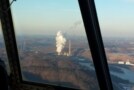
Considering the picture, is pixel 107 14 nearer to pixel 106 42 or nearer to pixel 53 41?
pixel 106 42

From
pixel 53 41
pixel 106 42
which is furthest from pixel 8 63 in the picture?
pixel 106 42

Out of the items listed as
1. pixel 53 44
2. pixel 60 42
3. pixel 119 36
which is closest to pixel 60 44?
pixel 60 42

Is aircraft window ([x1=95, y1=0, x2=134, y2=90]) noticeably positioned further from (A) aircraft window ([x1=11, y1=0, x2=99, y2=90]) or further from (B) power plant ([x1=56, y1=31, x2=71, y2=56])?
(B) power plant ([x1=56, y1=31, x2=71, y2=56])

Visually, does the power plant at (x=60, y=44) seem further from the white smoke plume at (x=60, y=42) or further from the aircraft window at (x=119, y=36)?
the aircraft window at (x=119, y=36)

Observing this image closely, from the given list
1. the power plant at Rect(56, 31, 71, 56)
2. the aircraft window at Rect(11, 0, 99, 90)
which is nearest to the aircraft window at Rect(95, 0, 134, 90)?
the aircraft window at Rect(11, 0, 99, 90)

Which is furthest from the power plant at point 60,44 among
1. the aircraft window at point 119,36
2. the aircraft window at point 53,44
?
the aircraft window at point 119,36

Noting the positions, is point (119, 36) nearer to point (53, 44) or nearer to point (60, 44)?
point (60, 44)
